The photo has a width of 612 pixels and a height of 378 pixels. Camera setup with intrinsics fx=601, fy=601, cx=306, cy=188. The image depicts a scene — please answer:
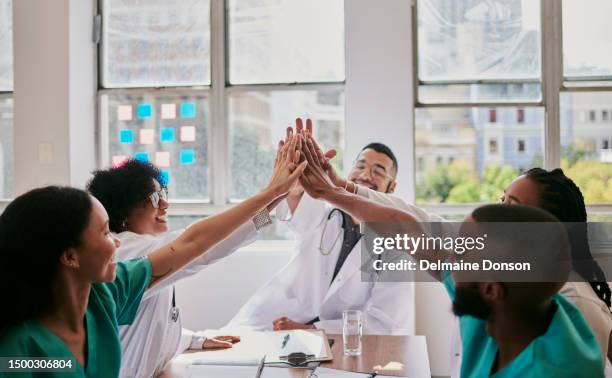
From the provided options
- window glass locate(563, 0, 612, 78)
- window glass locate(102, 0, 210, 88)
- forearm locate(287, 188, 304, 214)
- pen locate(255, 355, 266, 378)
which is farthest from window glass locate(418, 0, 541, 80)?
pen locate(255, 355, 266, 378)

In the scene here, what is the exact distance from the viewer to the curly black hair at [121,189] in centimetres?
187

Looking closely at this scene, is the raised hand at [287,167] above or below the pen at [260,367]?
above

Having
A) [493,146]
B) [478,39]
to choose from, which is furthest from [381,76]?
[493,146]

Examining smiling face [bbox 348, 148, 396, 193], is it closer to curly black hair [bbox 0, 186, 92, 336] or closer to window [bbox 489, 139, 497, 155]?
window [bbox 489, 139, 497, 155]

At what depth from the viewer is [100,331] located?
1.33m

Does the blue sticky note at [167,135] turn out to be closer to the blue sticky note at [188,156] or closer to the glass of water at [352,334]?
the blue sticky note at [188,156]

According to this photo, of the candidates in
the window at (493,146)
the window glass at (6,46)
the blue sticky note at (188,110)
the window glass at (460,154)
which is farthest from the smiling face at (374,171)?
the window glass at (6,46)

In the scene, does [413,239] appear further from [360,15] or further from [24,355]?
[360,15]

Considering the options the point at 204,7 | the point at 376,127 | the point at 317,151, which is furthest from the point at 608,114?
the point at 204,7

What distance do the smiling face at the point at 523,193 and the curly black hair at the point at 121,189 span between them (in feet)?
3.57

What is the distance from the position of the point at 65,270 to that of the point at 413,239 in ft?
3.18

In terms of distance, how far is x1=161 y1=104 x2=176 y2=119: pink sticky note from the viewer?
3.82 metres

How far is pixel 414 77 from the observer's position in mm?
3516

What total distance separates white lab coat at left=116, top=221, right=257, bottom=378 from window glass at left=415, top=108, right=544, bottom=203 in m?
1.95
